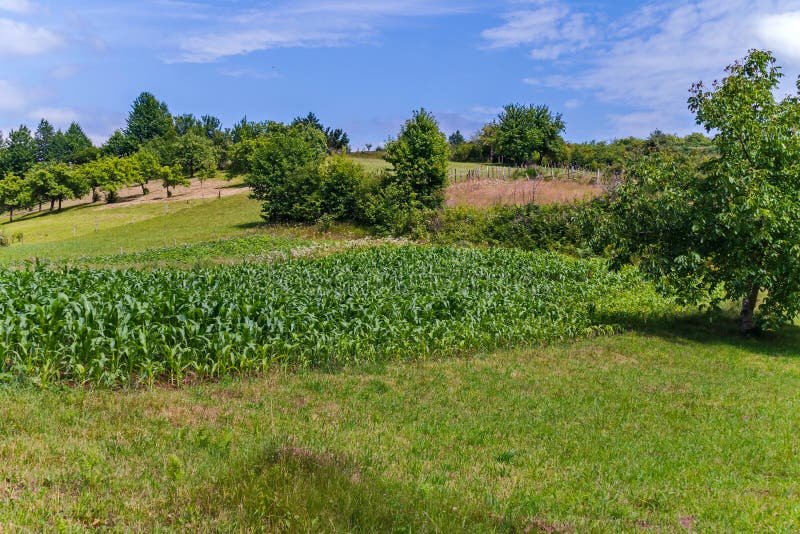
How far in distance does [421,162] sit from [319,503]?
129ft

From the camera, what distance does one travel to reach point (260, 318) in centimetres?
1191

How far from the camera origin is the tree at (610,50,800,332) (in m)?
13.8

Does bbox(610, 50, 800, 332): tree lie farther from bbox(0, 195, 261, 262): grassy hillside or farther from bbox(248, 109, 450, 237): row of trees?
bbox(0, 195, 261, 262): grassy hillside

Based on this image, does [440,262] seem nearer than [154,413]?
No

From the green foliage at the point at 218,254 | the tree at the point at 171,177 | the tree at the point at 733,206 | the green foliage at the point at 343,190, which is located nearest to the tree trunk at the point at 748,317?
the tree at the point at 733,206

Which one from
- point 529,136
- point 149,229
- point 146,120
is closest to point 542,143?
point 529,136

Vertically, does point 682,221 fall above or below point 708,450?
above

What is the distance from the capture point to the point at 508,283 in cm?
2042

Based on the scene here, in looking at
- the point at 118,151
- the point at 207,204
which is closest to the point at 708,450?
the point at 207,204

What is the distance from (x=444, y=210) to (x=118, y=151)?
111 meters

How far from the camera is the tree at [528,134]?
2940 inches

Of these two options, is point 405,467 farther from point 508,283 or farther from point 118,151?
point 118,151

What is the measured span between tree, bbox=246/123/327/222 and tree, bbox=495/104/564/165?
34.2 meters

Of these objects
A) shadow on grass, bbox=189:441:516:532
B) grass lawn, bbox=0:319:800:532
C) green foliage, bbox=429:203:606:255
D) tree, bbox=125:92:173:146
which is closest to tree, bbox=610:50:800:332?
grass lawn, bbox=0:319:800:532
